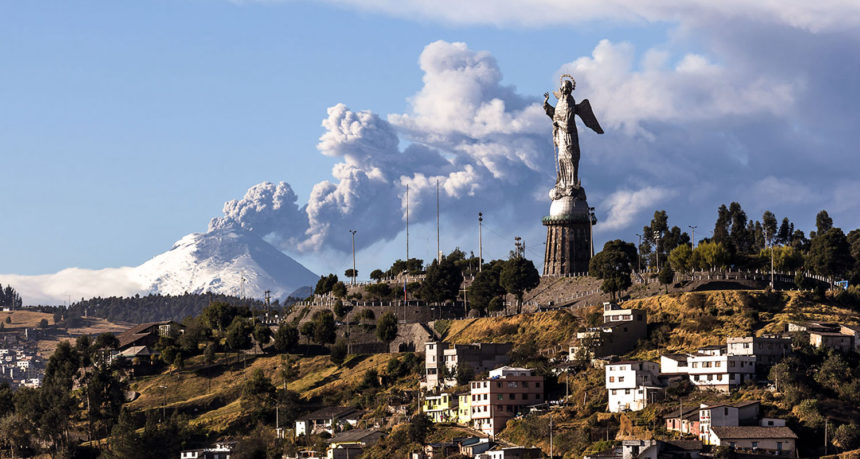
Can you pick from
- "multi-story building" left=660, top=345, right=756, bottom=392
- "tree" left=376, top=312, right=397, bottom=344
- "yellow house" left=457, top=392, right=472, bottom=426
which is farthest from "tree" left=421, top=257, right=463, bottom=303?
"multi-story building" left=660, top=345, right=756, bottom=392

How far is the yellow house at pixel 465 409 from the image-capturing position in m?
132

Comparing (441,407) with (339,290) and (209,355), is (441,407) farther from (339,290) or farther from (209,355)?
(339,290)

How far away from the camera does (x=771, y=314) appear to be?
456 feet

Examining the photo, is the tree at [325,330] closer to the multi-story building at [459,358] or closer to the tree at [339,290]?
the tree at [339,290]

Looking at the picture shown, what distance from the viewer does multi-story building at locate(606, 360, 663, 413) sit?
122125 mm

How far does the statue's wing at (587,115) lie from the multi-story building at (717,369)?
63.0 metres

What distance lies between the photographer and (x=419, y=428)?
128875mm

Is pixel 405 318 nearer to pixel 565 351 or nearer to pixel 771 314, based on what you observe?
pixel 565 351

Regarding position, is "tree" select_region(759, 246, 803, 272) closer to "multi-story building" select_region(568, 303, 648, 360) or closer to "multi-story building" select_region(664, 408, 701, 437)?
"multi-story building" select_region(568, 303, 648, 360)

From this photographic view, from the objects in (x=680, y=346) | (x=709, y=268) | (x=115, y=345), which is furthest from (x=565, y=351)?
(x=115, y=345)

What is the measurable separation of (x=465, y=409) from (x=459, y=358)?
1175 cm

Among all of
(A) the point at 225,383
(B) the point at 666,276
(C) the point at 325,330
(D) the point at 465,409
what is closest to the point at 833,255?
(B) the point at 666,276

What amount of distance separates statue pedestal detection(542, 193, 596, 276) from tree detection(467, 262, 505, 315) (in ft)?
38.6

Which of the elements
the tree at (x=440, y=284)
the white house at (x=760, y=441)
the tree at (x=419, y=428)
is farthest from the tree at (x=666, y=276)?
the white house at (x=760, y=441)
